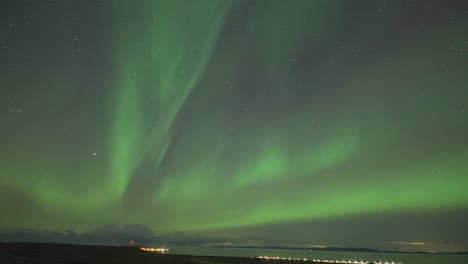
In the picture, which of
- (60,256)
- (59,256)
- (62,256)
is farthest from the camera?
(62,256)

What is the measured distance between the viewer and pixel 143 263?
5544 cm

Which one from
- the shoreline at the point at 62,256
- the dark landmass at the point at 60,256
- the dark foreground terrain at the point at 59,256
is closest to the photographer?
the dark foreground terrain at the point at 59,256

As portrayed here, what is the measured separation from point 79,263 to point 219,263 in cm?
3197

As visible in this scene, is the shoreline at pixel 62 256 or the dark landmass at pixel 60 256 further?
the shoreline at pixel 62 256

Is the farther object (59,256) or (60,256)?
(60,256)

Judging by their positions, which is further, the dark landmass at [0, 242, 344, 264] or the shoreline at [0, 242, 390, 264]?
the shoreline at [0, 242, 390, 264]

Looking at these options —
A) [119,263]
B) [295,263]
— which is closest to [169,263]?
[119,263]

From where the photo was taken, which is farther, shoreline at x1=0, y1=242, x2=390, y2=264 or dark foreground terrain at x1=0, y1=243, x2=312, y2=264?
shoreline at x1=0, y1=242, x2=390, y2=264

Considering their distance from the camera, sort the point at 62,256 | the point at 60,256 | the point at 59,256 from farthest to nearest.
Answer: the point at 62,256 < the point at 60,256 < the point at 59,256

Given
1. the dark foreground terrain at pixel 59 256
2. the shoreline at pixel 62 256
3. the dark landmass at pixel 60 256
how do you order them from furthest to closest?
the shoreline at pixel 62 256 < the dark landmass at pixel 60 256 < the dark foreground terrain at pixel 59 256

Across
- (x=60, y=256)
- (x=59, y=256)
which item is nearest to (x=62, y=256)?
(x=60, y=256)

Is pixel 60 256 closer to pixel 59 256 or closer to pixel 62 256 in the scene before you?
pixel 59 256

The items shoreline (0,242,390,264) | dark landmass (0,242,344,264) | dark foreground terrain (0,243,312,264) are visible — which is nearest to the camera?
dark foreground terrain (0,243,312,264)

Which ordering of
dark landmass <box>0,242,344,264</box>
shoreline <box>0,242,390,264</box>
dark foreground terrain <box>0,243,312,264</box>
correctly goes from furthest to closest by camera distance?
shoreline <box>0,242,390,264</box> → dark landmass <box>0,242,344,264</box> → dark foreground terrain <box>0,243,312,264</box>
